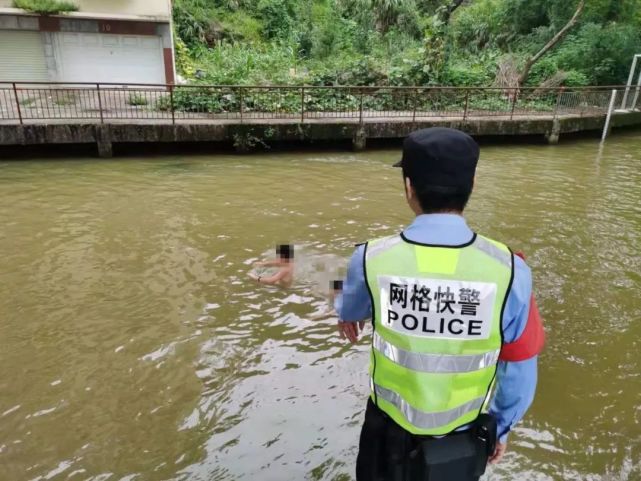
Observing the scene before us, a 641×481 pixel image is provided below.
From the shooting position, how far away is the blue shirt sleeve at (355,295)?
181 cm

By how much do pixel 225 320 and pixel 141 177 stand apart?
6.93m

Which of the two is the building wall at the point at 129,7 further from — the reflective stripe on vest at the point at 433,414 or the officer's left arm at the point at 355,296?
the reflective stripe on vest at the point at 433,414

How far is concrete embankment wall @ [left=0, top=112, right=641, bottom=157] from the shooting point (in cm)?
1237

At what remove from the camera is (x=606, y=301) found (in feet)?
18.9

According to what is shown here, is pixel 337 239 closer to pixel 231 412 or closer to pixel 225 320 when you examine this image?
pixel 225 320

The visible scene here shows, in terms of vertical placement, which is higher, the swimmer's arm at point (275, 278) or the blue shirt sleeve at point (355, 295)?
the blue shirt sleeve at point (355, 295)

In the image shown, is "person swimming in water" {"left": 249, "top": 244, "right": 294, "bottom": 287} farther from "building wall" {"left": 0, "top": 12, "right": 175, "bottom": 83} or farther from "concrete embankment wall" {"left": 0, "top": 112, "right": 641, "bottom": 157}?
"building wall" {"left": 0, "top": 12, "right": 175, "bottom": 83}

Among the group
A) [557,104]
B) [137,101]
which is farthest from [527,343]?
[557,104]

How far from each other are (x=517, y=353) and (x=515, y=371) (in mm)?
81

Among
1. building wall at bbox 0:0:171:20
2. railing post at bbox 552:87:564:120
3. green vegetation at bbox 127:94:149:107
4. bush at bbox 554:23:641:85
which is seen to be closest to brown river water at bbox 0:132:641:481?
green vegetation at bbox 127:94:149:107

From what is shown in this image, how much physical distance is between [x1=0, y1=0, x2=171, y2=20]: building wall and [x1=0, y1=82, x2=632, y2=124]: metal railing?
336 cm

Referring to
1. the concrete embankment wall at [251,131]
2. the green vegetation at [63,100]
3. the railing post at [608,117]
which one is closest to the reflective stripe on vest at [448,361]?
the concrete embankment wall at [251,131]

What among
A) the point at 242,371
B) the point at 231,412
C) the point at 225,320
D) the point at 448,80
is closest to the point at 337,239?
the point at 225,320

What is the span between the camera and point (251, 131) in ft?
44.7
